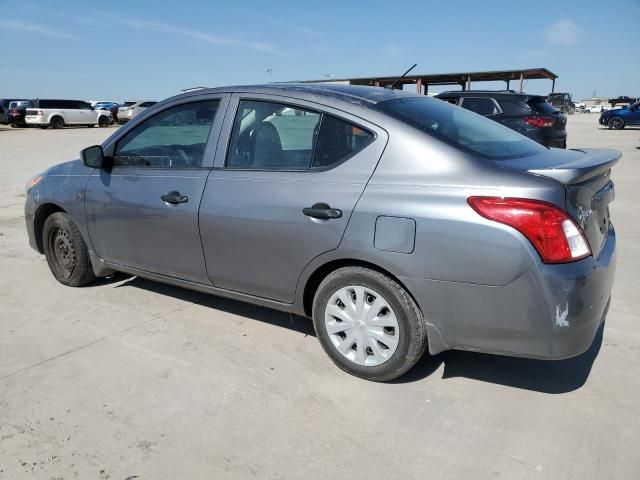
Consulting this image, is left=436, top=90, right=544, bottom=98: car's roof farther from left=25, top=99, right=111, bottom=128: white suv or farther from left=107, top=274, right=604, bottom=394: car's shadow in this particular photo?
left=25, top=99, right=111, bottom=128: white suv

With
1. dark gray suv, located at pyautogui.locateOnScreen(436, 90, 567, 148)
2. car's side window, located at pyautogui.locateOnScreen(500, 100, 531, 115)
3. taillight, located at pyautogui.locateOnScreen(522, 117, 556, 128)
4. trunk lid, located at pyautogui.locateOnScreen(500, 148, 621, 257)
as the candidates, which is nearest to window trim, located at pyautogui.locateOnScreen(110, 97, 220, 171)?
trunk lid, located at pyautogui.locateOnScreen(500, 148, 621, 257)

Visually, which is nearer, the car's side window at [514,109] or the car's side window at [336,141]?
the car's side window at [336,141]

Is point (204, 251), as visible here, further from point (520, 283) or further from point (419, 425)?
point (520, 283)

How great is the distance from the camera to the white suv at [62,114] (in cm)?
3216

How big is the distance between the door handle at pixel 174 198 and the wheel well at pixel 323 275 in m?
1.01

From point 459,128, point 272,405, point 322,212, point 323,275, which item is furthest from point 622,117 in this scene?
point 272,405

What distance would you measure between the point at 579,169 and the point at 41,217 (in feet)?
13.8

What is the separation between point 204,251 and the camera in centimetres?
344

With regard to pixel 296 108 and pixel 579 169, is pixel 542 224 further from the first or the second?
pixel 296 108

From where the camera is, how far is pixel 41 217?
15.2ft

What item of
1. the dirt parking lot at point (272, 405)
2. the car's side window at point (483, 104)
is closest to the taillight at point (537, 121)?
the car's side window at point (483, 104)

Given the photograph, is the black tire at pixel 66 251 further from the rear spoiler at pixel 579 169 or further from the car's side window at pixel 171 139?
the rear spoiler at pixel 579 169

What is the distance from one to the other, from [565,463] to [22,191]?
32.7ft

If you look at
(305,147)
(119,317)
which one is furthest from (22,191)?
(305,147)
